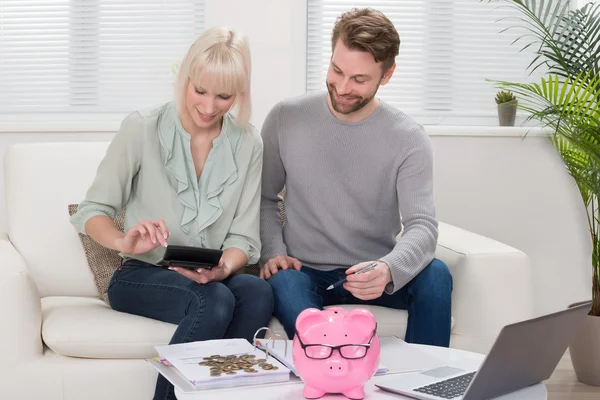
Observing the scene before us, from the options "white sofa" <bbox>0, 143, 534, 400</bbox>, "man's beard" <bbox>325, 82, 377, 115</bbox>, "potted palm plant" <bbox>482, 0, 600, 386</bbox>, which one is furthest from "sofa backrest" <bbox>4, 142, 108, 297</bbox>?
"potted palm plant" <bbox>482, 0, 600, 386</bbox>

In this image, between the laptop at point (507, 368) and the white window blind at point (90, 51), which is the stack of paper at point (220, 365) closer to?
the laptop at point (507, 368)

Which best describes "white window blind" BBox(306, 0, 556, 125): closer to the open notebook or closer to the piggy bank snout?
the open notebook

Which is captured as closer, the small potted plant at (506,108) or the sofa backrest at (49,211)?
the sofa backrest at (49,211)

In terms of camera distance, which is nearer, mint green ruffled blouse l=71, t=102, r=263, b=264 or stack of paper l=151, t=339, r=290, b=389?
stack of paper l=151, t=339, r=290, b=389

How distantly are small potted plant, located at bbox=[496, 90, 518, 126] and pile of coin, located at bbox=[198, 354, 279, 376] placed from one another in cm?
225

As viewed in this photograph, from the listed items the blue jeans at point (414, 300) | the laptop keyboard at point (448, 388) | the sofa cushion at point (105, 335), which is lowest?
the sofa cushion at point (105, 335)

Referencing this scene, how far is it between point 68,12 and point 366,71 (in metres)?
1.67

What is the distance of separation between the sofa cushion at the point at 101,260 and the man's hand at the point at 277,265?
454mm

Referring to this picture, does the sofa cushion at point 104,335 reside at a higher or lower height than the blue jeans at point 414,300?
lower

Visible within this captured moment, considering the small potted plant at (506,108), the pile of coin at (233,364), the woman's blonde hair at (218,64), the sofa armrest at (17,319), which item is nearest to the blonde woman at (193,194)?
the woman's blonde hair at (218,64)

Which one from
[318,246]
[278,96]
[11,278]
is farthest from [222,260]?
[278,96]

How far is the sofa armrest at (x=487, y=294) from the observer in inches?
89.9

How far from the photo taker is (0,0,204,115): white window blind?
134 inches

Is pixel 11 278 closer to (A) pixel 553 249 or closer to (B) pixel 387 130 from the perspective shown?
(B) pixel 387 130
